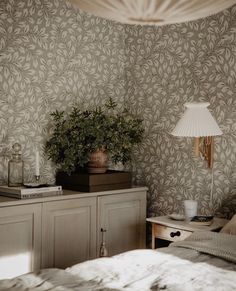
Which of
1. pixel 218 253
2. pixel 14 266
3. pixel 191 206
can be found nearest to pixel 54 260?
pixel 14 266

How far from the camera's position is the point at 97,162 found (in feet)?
12.0

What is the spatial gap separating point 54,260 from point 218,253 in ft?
4.10

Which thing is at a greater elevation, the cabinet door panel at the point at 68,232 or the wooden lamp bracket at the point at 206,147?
the wooden lamp bracket at the point at 206,147

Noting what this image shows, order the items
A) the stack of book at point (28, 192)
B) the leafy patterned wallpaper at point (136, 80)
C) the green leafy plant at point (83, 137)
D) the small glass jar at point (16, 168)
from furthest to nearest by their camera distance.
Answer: the green leafy plant at point (83, 137), the leafy patterned wallpaper at point (136, 80), the small glass jar at point (16, 168), the stack of book at point (28, 192)

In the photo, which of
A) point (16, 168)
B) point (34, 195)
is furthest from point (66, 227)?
point (16, 168)

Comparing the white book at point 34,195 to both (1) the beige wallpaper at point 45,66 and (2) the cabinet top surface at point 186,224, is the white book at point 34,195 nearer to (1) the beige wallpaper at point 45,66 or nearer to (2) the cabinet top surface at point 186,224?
(1) the beige wallpaper at point 45,66

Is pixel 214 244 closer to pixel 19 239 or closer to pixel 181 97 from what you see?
pixel 19 239


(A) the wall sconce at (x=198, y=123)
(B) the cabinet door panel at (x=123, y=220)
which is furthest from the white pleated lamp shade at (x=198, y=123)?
(B) the cabinet door panel at (x=123, y=220)

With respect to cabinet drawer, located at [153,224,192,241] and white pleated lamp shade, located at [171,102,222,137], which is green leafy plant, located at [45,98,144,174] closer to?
white pleated lamp shade, located at [171,102,222,137]

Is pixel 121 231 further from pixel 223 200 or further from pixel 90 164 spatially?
pixel 223 200

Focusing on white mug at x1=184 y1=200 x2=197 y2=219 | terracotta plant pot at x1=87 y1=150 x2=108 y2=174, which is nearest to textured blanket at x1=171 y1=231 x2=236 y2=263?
white mug at x1=184 y1=200 x2=197 y2=219

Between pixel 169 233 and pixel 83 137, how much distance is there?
0.93 meters

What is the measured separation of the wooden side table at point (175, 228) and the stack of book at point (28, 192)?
2.49ft

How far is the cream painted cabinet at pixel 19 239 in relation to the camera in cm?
302
